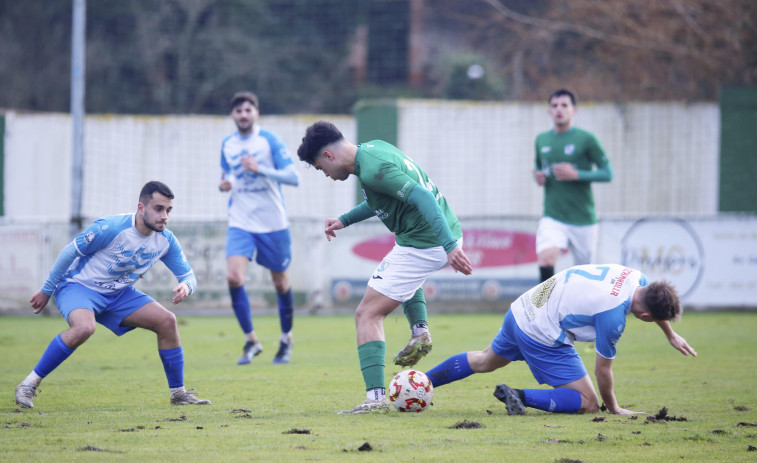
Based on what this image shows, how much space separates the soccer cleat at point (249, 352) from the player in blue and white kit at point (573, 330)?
133 inches

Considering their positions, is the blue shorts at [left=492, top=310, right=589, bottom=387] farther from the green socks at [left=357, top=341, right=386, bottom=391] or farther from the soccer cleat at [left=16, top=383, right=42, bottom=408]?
the soccer cleat at [left=16, top=383, right=42, bottom=408]

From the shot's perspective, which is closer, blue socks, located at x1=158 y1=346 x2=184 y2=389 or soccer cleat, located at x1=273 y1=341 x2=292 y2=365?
blue socks, located at x1=158 y1=346 x2=184 y2=389

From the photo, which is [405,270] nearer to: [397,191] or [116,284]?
[397,191]

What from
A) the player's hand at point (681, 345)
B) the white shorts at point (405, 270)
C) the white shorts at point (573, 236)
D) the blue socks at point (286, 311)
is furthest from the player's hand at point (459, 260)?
the white shorts at point (573, 236)

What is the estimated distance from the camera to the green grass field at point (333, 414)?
178 inches

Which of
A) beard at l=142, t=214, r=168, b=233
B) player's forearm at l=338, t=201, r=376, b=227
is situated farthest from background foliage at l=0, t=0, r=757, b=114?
beard at l=142, t=214, r=168, b=233

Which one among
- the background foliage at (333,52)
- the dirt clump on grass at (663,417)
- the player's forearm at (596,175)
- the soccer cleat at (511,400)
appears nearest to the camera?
the dirt clump on grass at (663,417)

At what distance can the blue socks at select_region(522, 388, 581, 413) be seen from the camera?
581cm

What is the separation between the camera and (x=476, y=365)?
6195 mm

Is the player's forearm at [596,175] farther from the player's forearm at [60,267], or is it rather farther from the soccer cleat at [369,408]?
the player's forearm at [60,267]

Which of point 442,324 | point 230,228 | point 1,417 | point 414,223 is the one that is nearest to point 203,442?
point 1,417

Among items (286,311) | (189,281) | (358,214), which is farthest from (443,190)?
(189,281)

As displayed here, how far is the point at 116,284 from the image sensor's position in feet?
21.0

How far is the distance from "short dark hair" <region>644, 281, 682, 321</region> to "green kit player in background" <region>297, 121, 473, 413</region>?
1.11 meters
